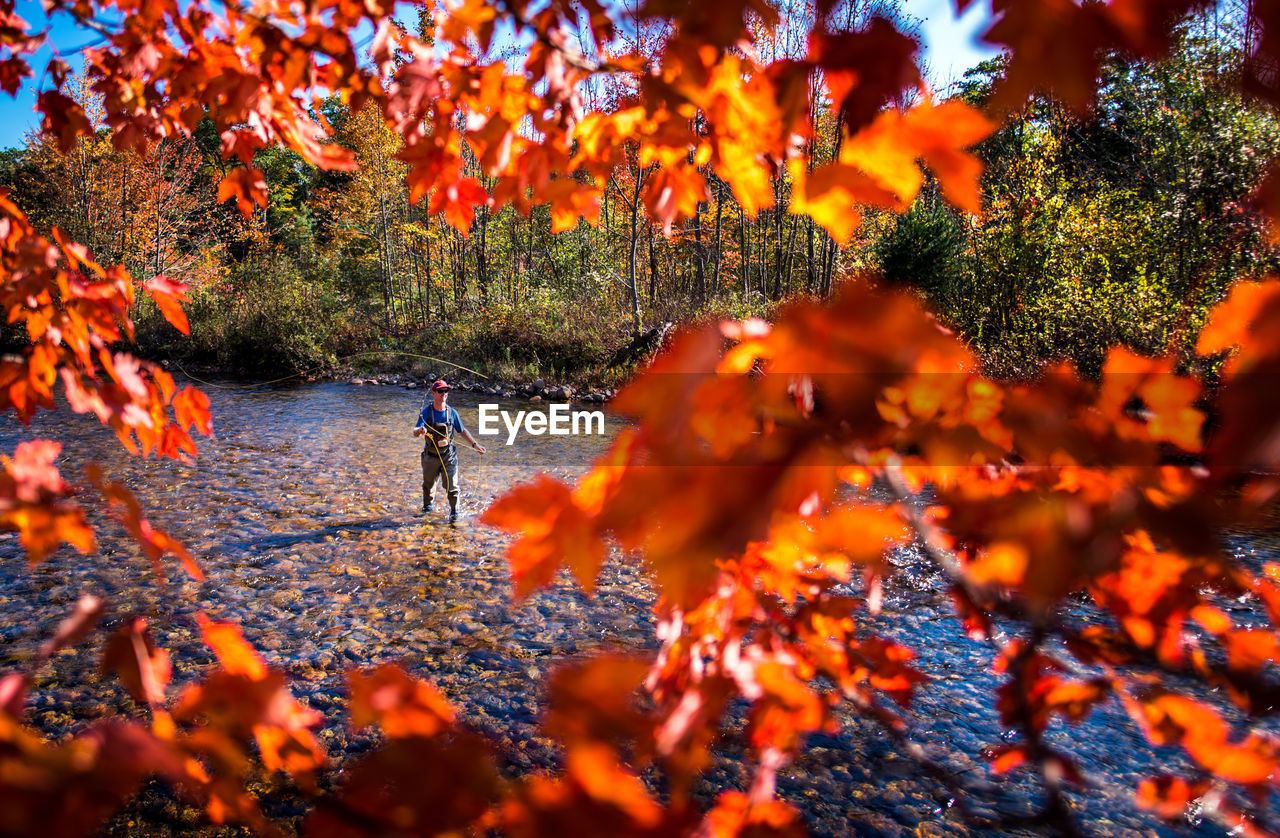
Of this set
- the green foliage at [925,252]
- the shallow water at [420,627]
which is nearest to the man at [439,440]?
the shallow water at [420,627]

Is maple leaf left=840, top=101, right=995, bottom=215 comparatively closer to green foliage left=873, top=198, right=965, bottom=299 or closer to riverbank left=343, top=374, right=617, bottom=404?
riverbank left=343, top=374, right=617, bottom=404

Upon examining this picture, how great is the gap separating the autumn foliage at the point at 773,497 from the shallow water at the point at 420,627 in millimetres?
1642

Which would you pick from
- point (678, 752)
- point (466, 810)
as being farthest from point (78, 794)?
point (678, 752)

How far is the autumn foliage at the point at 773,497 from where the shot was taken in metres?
0.52

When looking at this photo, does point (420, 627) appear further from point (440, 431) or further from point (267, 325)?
point (267, 325)

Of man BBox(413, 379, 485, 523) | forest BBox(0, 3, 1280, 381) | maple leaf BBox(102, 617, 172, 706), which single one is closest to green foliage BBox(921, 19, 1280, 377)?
forest BBox(0, 3, 1280, 381)

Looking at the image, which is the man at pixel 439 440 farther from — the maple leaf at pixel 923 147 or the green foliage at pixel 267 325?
the green foliage at pixel 267 325

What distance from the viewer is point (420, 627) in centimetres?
428

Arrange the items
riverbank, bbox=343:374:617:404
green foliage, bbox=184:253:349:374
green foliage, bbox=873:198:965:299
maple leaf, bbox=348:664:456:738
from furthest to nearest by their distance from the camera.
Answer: green foliage, bbox=184:253:349:374
green foliage, bbox=873:198:965:299
riverbank, bbox=343:374:617:404
maple leaf, bbox=348:664:456:738

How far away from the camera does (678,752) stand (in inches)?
27.7

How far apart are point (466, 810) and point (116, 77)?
7.52 feet

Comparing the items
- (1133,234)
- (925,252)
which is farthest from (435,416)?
(925,252)

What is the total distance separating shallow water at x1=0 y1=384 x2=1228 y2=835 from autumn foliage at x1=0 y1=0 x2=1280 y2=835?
1.64 meters

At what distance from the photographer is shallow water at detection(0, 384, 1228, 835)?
2.93 meters
